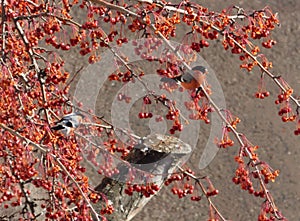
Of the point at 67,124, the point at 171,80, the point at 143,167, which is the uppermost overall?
the point at 171,80

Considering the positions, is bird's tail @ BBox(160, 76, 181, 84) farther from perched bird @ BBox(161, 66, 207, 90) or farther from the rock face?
the rock face

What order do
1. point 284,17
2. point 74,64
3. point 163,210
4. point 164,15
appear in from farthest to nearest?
point 284,17 < point 74,64 < point 163,210 < point 164,15

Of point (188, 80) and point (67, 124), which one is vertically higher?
point (188, 80)

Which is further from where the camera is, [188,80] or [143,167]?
[143,167]

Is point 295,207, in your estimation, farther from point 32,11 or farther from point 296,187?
→ point 32,11

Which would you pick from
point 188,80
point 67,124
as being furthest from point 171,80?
point 67,124

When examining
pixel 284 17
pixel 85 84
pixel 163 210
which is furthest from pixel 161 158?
pixel 284 17

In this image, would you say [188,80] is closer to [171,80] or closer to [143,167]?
[171,80]

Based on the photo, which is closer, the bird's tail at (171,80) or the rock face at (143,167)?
the bird's tail at (171,80)

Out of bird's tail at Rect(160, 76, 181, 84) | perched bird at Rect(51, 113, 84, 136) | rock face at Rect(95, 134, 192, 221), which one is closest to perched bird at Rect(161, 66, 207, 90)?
bird's tail at Rect(160, 76, 181, 84)

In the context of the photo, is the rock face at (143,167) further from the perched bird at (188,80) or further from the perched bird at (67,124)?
the perched bird at (188,80)

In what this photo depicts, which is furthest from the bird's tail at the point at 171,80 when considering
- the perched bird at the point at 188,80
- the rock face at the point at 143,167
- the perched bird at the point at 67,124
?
the rock face at the point at 143,167
